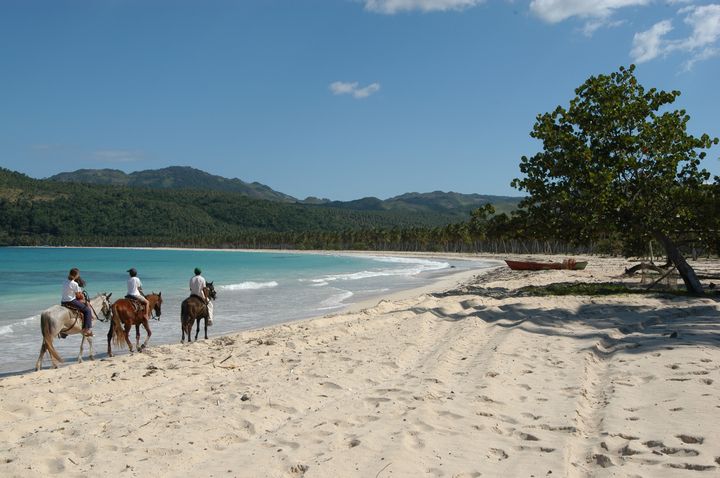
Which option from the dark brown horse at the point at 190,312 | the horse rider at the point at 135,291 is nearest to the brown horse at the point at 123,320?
the horse rider at the point at 135,291

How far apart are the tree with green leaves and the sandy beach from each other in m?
7.87

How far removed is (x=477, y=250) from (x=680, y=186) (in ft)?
338

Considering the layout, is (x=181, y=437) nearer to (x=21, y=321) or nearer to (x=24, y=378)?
(x=24, y=378)

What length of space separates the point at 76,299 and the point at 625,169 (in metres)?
17.7

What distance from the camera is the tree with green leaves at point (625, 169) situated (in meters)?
18.7

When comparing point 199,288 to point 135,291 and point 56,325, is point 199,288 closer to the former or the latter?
point 135,291

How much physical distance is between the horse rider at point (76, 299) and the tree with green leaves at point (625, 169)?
601 inches

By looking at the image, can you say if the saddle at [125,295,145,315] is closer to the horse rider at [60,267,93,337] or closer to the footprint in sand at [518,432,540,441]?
the horse rider at [60,267,93,337]

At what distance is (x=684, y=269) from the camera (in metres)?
18.9

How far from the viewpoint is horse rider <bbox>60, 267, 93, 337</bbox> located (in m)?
11.8

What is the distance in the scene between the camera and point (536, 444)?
526 centimetres

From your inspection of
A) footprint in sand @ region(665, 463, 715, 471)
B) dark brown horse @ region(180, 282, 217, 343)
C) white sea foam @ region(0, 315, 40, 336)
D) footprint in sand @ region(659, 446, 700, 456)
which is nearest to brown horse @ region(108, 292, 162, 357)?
dark brown horse @ region(180, 282, 217, 343)

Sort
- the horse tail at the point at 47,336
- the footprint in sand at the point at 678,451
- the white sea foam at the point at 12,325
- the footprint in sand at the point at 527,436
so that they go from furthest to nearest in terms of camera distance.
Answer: the white sea foam at the point at 12,325 → the horse tail at the point at 47,336 → the footprint in sand at the point at 527,436 → the footprint in sand at the point at 678,451

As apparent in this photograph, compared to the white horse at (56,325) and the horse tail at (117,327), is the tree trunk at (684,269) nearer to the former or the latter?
the horse tail at (117,327)
